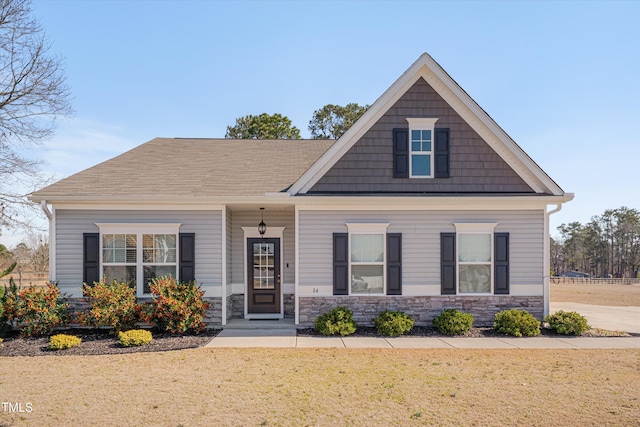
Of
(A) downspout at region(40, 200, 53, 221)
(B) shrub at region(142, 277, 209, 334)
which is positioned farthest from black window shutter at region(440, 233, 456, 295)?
(A) downspout at region(40, 200, 53, 221)

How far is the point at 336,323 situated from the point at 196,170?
6.15 m

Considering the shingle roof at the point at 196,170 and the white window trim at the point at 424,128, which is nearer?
the shingle roof at the point at 196,170

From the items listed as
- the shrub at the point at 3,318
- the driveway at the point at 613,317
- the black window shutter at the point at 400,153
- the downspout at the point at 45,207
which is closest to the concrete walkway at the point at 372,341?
the driveway at the point at 613,317

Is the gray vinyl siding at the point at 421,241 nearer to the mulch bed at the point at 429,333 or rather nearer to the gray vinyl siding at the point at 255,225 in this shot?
the mulch bed at the point at 429,333

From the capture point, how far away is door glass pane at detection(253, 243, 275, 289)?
13047mm

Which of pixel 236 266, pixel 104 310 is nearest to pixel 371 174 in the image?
pixel 236 266

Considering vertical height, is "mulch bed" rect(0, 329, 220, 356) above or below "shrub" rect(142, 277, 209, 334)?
below

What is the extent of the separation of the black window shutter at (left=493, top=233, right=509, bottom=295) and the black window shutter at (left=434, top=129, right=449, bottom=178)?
7.05ft

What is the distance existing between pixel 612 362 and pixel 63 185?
522 inches

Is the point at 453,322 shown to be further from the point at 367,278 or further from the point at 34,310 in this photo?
the point at 34,310

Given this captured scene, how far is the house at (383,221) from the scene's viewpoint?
11289 mm

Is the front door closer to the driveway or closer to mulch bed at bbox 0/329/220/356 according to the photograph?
mulch bed at bbox 0/329/220/356

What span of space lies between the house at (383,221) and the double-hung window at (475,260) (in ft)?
0.09

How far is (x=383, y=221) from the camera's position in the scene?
11.5 metres
